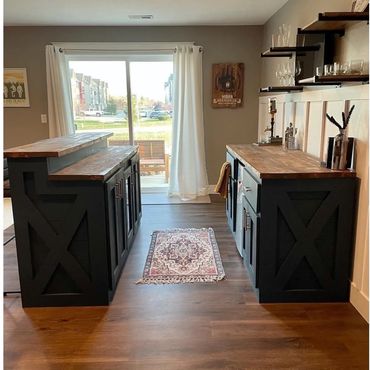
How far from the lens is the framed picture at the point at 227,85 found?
512 cm

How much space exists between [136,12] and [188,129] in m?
1.65

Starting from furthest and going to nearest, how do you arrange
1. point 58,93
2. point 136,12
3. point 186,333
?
point 58,93 → point 136,12 → point 186,333

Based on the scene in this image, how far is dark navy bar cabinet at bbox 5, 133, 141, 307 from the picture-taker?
219 centimetres

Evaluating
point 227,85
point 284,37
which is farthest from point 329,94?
point 227,85

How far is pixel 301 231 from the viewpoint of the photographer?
2295 millimetres

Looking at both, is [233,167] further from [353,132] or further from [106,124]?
[106,124]

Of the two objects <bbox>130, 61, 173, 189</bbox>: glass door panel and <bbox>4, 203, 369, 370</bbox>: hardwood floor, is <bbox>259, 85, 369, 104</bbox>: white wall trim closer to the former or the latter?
<bbox>4, 203, 369, 370</bbox>: hardwood floor

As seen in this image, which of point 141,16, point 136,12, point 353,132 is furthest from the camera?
point 141,16

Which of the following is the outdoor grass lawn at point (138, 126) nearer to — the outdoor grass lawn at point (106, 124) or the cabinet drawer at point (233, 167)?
the outdoor grass lawn at point (106, 124)

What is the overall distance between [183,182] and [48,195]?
10.5 ft

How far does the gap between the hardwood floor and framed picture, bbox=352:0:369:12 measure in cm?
184

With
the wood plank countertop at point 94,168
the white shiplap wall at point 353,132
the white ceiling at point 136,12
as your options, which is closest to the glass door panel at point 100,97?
the white ceiling at point 136,12

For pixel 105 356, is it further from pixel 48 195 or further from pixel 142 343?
pixel 48 195

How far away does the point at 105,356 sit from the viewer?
6.30 ft
